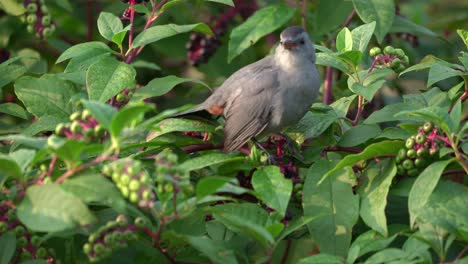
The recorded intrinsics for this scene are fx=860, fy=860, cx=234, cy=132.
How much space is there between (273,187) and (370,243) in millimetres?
429

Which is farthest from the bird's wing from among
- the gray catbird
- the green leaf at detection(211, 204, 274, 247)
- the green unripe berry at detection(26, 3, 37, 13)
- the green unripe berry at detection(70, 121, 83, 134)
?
the green unripe berry at detection(70, 121, 83, 134)

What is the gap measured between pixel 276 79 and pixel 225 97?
0.27 m

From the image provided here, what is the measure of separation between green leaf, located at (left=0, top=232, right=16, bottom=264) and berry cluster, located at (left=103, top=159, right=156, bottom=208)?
532 mm

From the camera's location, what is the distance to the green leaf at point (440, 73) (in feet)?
11.7

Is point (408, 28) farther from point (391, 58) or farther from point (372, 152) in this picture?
point (372, 152)

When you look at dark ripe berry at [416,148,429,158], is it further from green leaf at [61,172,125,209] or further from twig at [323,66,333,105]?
twig at [323,66,333,105]

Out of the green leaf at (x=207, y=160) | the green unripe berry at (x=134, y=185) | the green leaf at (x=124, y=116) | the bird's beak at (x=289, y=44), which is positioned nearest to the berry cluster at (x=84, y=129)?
the green leaf at (x=124, y=116)

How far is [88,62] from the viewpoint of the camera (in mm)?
3836

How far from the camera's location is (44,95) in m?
3.84

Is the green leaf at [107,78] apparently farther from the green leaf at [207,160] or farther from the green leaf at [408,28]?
the green leaf at [408,28]

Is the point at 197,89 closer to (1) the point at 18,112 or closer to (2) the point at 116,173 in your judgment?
(1) the point at 18,112

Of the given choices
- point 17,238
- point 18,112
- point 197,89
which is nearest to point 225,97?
point 197,89

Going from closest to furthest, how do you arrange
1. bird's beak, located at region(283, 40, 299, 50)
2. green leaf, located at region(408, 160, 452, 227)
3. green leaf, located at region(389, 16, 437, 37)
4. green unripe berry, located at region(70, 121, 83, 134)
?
green unripe berry, located at region(70, 121, 83, 134) < green leaf, located at region(408, 160, 452, 227) < bird's beak, located at region(283, 40, 299, 50) < green leaf, located at region(389, 16, 437, 37)

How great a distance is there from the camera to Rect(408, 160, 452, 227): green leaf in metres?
3.04
